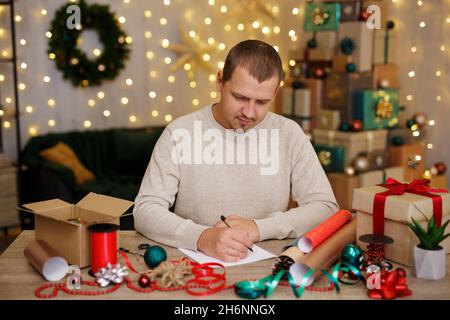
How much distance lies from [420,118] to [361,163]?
567 mm

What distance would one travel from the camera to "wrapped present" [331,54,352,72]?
447 cm

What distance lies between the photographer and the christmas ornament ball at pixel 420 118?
4.46 meters

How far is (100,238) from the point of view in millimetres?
1491

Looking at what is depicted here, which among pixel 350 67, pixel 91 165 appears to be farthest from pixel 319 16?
pixel 91 165

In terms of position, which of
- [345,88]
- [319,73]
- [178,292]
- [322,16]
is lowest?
[178,292]

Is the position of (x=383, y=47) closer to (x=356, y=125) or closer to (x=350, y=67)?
(x=350, y=67)

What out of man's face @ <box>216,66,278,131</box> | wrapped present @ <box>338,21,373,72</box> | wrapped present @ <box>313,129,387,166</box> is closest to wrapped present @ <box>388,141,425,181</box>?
wrapped present @ <box>313,129,387,166</box>

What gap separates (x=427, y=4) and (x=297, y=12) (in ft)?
3.86

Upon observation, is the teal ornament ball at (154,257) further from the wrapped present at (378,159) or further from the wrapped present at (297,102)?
the wrapped present at (297,102)

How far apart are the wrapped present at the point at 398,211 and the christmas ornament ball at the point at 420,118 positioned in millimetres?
2912

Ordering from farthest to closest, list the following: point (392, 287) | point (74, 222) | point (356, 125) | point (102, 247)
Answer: point (356, 125), point (74, 222), point (102, 247), point (392, 287)

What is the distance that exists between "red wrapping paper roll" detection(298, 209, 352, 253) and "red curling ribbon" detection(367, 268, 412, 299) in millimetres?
194

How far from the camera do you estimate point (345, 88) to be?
4469 millimetres
